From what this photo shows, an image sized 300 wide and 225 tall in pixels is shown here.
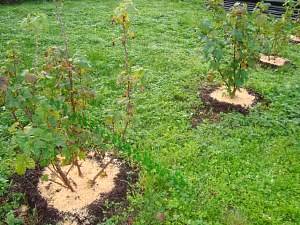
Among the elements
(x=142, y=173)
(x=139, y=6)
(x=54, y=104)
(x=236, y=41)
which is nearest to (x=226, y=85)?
(x=236, y=41)

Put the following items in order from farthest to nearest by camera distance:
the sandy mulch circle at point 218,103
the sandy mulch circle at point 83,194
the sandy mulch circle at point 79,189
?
the sandy mulch circle at point 218,103
the sandy mulch circle at point 79,189
the sandy mulch circle at point 83,194

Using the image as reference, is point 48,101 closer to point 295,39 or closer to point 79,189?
point 79,189

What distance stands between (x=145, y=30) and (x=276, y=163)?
5.44 metres

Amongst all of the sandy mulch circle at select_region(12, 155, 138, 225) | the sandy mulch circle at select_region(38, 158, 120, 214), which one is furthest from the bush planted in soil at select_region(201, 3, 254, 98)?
the sandy mulch circle at select_region(38, 158, 120, 214)

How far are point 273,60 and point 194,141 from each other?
11.2 ft

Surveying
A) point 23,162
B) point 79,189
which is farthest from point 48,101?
point 79,189

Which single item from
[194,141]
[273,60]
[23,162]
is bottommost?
[194,141]

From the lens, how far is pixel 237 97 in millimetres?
6336

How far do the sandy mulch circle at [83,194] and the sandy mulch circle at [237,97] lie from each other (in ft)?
7.06

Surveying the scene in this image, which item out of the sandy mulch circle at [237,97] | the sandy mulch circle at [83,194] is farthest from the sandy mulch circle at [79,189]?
the sandy mulch circle at [237,97]

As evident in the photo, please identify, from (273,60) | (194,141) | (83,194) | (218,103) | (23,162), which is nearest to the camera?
(23,162)

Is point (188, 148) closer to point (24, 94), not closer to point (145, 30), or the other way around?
point (24, 94)

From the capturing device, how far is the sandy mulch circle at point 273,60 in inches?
303

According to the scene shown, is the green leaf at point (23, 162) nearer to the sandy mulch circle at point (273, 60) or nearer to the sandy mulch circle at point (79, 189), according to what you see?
the sandy mulch circle at point (79, 189)
